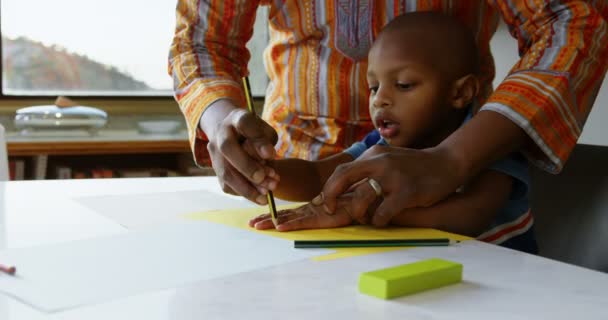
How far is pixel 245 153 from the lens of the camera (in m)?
0.97

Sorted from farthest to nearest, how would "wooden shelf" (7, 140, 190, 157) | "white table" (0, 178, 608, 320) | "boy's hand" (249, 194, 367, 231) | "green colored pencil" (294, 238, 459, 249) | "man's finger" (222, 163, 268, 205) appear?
"wooden shelf" (7, 140, 190, 157), "man's finger" (222, 163, 268, 205), "boy's hand" (249, 194, 367, 231), "green colored pencil" (294, 238, 459, 249), "white table" (0, 178, 608, 320)

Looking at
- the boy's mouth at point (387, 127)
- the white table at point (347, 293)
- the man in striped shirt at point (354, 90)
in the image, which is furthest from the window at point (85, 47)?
the white table at point (347, 293)

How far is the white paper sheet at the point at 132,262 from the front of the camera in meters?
0.62

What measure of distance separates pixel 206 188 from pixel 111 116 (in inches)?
95.2

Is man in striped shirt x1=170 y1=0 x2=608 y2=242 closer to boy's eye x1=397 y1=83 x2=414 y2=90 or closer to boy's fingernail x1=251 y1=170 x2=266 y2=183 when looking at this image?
boy's fingernail x1=251 y1=170 x2=266 y2=183

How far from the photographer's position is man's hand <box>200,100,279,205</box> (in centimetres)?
95

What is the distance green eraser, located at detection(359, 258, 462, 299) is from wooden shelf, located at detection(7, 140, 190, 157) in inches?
103

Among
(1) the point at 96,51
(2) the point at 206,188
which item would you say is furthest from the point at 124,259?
(1) the point at 96,51

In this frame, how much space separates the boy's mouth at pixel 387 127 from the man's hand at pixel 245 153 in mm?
230

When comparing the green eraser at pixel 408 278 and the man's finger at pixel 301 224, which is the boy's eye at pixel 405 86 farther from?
the green eraser at pixel 408 278

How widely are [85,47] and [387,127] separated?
8.44 ft

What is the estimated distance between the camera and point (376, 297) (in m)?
0.61

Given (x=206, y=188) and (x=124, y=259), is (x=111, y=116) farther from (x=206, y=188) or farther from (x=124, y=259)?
(x=124, y=259)

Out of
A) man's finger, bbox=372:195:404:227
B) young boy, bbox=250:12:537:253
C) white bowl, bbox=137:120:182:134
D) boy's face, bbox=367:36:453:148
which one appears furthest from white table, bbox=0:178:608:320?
white bowl, bbox=137:120:182:134
